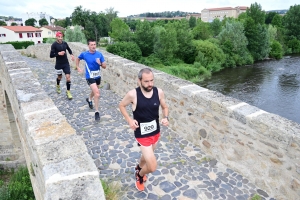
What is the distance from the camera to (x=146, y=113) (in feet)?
9.24

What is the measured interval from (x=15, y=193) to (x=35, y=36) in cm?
4946

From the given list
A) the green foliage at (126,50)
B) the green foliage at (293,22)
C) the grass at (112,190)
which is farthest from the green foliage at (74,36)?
the green foliage at (293,22)

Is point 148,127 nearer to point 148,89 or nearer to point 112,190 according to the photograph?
point 148,89

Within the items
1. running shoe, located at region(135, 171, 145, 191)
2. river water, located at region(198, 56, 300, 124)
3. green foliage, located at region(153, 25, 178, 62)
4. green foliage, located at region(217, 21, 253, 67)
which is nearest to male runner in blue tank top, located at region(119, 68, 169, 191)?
running shoe, located at region(135, 171, 145, 191)

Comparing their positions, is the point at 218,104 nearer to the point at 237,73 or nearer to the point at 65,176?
the point at 65,176

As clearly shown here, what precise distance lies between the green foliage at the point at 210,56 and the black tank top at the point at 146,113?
27.3 meters

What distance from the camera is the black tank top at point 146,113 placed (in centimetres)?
279

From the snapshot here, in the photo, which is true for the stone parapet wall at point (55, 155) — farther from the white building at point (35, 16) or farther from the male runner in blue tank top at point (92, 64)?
the white building at point (35, 16)

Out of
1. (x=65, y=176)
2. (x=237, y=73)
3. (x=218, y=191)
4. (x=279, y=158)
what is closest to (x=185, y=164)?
(x=218, y=191)

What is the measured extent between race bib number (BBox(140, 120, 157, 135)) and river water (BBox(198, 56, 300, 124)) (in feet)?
49.6

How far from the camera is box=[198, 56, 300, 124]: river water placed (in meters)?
17.7

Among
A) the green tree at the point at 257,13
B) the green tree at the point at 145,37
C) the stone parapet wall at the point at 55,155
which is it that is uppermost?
the green tree at the point at 257,13

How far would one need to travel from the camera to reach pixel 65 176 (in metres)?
2.10

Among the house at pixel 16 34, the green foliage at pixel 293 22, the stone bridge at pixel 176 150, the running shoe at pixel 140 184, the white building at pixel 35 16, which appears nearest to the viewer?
the stone bridge at pixel 176 150
